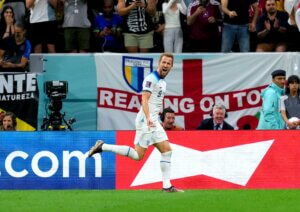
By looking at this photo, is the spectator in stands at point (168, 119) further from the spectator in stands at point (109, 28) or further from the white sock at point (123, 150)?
the white sock at point (123, 150)

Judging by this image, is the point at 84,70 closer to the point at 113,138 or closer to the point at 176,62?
the point at 176,62

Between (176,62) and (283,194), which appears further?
(176,62)

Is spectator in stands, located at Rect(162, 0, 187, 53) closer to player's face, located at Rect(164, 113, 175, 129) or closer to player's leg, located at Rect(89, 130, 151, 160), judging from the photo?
player's face, located at Rect(164, 113, 175, 129)

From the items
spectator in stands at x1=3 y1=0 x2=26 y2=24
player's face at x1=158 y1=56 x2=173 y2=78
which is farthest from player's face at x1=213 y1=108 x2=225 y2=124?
spectator in stands at x1=3 y1=0 x2=26 y2=24

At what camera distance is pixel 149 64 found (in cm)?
2002

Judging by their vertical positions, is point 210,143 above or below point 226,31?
below

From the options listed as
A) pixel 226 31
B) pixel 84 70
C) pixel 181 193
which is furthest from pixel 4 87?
pixel 181 193

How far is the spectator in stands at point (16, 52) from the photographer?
19719 mm

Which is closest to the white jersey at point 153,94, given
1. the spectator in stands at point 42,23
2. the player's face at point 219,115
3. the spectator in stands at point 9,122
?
the player's face at point 219,115

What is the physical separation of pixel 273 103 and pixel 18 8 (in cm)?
602

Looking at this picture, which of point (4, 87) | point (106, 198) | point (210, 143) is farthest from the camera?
point (4, 87)

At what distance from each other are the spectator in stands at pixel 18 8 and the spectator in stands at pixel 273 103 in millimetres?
5535

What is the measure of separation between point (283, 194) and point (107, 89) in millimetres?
6307

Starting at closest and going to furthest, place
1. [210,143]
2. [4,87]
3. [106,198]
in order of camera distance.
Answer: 1. [106,198]
2. [210,143]
3. [4,87]
